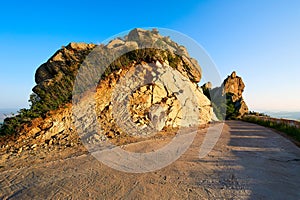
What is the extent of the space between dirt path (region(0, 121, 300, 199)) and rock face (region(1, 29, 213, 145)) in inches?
94.2

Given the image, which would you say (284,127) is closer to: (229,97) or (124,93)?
(124,93)

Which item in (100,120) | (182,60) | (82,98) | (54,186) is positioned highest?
(182,60)

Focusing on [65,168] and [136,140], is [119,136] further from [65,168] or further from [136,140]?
[65,168]

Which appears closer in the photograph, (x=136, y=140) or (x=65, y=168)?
(x=65, y=168)

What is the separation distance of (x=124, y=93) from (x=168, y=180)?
589 cm

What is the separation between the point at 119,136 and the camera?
709 cm

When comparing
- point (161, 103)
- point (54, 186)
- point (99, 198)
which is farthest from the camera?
point (161, 103)

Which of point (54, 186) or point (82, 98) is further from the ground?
point (82, 98)

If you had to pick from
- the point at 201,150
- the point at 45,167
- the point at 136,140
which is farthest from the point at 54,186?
the point at 201,150

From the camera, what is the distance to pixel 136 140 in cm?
670

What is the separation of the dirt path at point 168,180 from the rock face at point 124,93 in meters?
2.39

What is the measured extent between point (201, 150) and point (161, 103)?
14.2 feet

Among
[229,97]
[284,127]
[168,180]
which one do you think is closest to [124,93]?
[168,180]

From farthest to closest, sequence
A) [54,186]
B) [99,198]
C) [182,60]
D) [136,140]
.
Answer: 1. [182,60]
2. [136,140]
3. [54,186]
4. [99,198]
